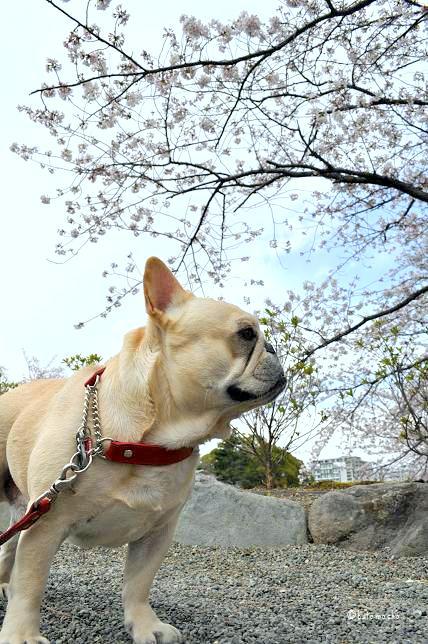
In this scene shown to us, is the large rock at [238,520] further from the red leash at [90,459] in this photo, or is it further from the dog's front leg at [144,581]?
the red leash at [90,459]

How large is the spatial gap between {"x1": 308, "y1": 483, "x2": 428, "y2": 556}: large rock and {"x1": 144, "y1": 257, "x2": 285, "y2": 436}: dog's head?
4.50 m

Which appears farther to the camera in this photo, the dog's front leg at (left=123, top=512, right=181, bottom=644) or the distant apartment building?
the distant apartment building

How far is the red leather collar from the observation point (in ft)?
7.54

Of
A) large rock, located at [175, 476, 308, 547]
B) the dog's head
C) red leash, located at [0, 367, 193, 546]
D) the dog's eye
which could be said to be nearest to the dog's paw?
red leash, located at [0, 367, 193, 546]

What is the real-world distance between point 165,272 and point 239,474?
486 inches

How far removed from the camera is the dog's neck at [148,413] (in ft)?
7.75

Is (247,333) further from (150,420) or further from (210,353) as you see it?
(150,420)

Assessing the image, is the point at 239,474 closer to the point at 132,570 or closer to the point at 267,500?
the point at 267,500

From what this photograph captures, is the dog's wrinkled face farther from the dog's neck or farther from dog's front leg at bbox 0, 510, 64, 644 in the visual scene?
dog's front leg at bbox 0, 510, 64, 644

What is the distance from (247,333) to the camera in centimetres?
246

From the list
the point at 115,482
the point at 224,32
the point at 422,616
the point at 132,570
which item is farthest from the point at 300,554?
the point at 224,32

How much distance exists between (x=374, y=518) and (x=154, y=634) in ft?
14.3

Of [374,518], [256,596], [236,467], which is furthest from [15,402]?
[236,467]

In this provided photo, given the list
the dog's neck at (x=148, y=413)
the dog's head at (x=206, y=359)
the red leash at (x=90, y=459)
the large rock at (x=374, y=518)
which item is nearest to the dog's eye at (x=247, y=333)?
the dog's head at (x=206, y=359)
